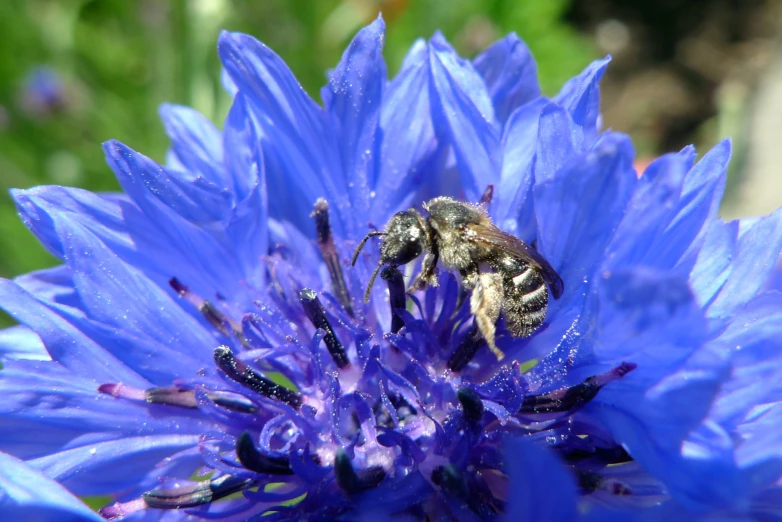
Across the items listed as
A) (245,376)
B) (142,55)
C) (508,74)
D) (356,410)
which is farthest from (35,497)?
(142,55)

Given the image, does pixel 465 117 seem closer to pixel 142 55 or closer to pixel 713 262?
pixel 713 262

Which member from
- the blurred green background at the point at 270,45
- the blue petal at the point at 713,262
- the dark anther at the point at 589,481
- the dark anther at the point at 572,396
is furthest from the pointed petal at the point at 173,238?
the blurred green background at the point at 270,45

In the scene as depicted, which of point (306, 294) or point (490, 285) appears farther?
point (306, 294)

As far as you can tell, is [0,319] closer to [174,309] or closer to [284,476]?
[174,309]

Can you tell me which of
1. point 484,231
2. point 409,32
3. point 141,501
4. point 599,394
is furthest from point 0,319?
point 599,394

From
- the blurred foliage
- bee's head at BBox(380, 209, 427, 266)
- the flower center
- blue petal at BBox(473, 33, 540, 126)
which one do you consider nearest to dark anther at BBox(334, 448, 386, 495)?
the flower center

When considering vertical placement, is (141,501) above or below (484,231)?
below

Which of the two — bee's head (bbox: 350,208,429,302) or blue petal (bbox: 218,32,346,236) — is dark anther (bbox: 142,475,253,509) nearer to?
bee's head (bbox: 350,208,429,302)

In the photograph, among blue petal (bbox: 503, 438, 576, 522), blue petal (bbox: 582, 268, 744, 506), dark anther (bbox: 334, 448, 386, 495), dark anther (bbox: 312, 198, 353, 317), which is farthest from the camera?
dark anther (bbox: 312, 198, 353, 317)
